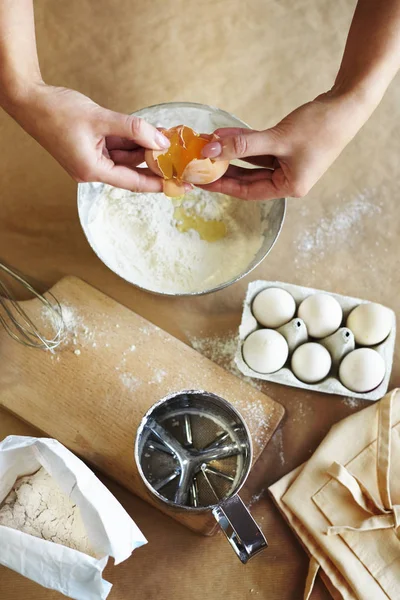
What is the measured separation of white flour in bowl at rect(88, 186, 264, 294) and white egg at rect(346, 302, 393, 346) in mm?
188

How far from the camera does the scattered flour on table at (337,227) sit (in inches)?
39.1

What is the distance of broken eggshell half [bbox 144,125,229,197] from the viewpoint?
0.75 m

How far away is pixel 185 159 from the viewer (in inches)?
29.8

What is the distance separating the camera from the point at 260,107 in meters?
1.07

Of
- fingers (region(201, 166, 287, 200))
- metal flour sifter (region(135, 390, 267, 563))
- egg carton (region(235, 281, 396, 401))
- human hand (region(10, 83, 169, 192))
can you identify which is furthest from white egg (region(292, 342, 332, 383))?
human hand (region(10, 83, 169, 192))

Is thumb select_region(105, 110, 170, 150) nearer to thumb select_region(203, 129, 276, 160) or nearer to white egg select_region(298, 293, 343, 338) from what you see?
thumb select_region(203, 129, 276, 160)

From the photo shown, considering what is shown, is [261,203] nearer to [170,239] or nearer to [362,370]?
[170,239]

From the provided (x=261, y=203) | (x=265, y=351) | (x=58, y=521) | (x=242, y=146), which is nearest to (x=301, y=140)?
(x=242, y=146)

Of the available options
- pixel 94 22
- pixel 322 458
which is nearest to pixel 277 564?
pixel 322 458

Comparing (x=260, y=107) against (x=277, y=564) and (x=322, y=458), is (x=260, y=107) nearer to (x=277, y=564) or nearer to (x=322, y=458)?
(x=322, y=458)

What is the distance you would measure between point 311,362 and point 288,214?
0.97ft

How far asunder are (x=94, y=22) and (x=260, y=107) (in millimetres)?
371

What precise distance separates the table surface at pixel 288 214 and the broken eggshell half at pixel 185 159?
253mm

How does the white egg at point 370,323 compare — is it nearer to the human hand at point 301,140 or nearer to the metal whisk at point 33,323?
the human hand at point 301,140
